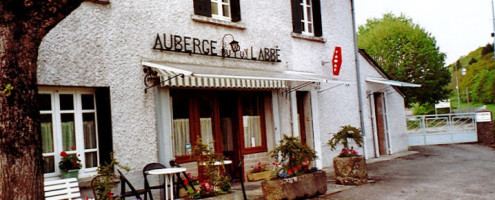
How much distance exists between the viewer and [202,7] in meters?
9.73

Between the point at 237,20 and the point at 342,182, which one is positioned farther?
the point at 237,20

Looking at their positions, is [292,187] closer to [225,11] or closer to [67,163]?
[67,163]

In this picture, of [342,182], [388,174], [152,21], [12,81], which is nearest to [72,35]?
[152,21]

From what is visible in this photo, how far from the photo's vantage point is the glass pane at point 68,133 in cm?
734

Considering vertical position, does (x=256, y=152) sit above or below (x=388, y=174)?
above

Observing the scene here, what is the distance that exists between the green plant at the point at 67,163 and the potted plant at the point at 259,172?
14.5ft

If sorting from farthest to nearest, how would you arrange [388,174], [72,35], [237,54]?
[388,174] → [237,54] → [72,35]

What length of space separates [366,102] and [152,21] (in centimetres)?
889

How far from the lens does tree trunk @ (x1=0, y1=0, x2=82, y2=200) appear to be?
3.90 metres

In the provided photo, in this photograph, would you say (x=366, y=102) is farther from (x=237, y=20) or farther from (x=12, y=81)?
(x=12, y=81)

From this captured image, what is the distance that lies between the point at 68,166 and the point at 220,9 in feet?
17.1

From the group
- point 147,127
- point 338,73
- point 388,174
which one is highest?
point 338,73

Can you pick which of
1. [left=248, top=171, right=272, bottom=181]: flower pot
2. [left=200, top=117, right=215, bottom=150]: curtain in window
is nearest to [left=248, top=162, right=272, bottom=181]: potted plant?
[left=248, top=171, right=272, bottom=181]: flower pot

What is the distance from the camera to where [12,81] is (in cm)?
394
